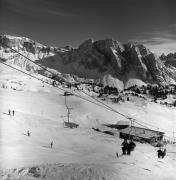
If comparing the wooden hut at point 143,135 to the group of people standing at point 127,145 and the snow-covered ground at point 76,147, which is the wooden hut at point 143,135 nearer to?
the snow-covered ground at point 76,147

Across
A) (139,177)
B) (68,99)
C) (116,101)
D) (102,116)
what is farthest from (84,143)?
(116,101)

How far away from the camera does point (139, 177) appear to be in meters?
24.5

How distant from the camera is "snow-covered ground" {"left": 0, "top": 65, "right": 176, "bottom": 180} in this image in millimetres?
23892

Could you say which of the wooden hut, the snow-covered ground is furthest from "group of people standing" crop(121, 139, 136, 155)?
the wooden hut

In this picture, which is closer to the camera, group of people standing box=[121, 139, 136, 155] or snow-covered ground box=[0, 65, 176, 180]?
snow-covered ground box=[0, 65, 176, 180]

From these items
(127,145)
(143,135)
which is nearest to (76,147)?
(127,145)

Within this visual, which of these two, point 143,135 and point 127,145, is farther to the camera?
point 143,135

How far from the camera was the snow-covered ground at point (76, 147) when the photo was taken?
23892mm

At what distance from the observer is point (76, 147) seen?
51500mm

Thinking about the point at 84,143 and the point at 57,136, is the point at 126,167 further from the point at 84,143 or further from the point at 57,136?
the point at 57,136

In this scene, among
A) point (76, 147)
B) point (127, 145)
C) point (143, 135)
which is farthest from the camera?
point (143, 135)

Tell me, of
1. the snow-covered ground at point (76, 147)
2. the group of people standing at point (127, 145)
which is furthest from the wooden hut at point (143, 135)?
the group of people standing at point (127, 145)

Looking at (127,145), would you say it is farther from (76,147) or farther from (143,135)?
(143,135)

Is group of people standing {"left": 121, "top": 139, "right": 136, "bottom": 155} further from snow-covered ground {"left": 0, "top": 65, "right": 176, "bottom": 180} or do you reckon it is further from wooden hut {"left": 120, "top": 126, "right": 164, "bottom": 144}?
wooden hut {"left": 120, "top": 126, "right": 164, "bottom": 144}
